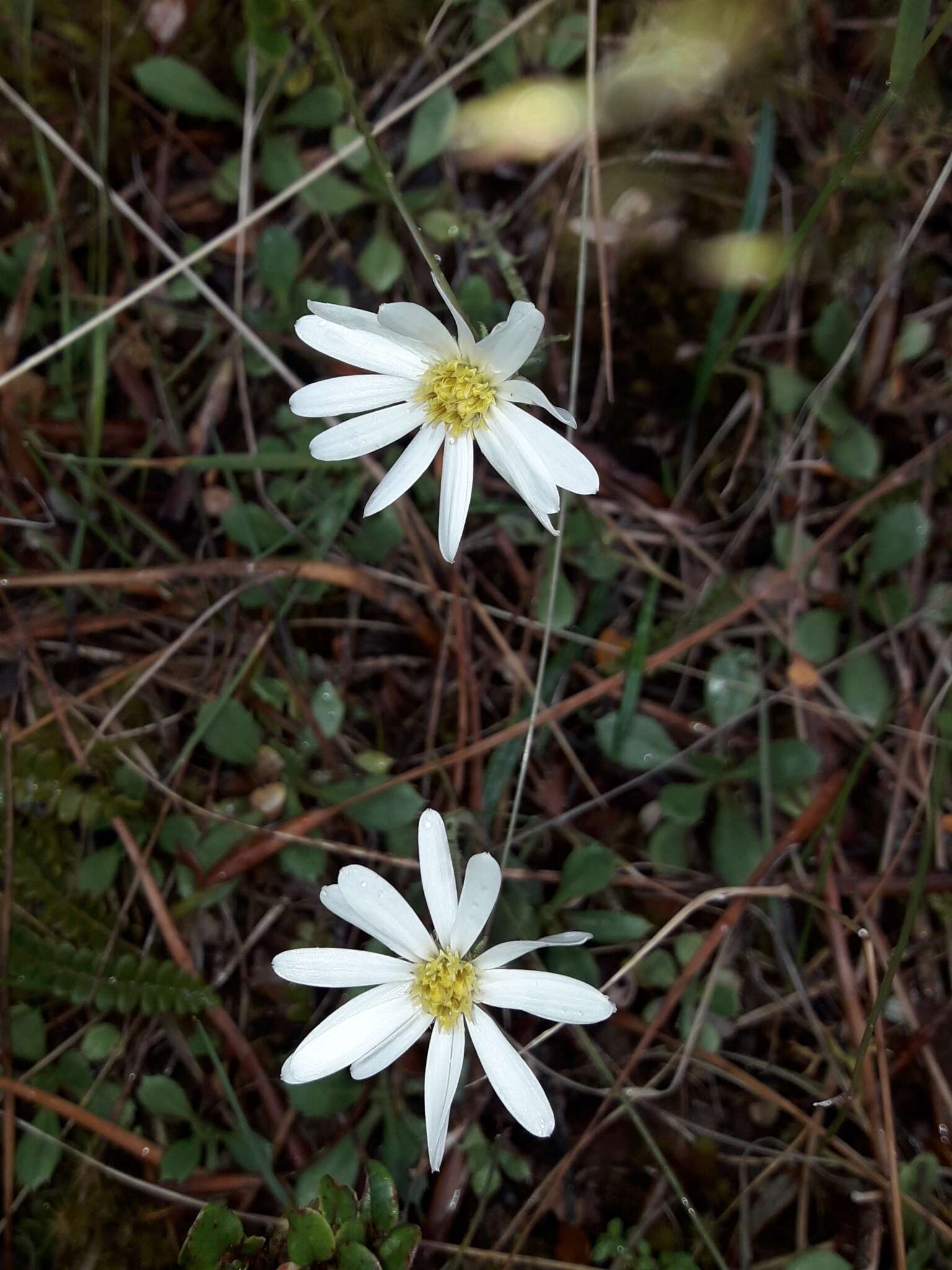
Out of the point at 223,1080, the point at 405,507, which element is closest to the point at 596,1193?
the point at 223,1080

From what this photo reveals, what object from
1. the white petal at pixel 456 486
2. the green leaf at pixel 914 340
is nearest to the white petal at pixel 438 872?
the white petal at pixel 456 486

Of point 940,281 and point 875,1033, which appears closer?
point 875,1033

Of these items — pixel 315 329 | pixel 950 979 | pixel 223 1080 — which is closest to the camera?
pixel 315 329

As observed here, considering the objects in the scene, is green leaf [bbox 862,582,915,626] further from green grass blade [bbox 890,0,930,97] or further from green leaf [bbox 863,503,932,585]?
green grass blade [bbox 890,0,930,97]

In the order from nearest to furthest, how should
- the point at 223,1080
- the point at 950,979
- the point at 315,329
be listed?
1. the point at 315,329
2. the point at 223,1080
3. the point at 950,979

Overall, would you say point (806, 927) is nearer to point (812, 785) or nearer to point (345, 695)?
point (812, 785)

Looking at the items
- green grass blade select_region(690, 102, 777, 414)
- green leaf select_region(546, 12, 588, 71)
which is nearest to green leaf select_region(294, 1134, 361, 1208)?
green grass blade select_region(690, 102, 777, 414)

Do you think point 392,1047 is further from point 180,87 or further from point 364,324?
point 180,87
